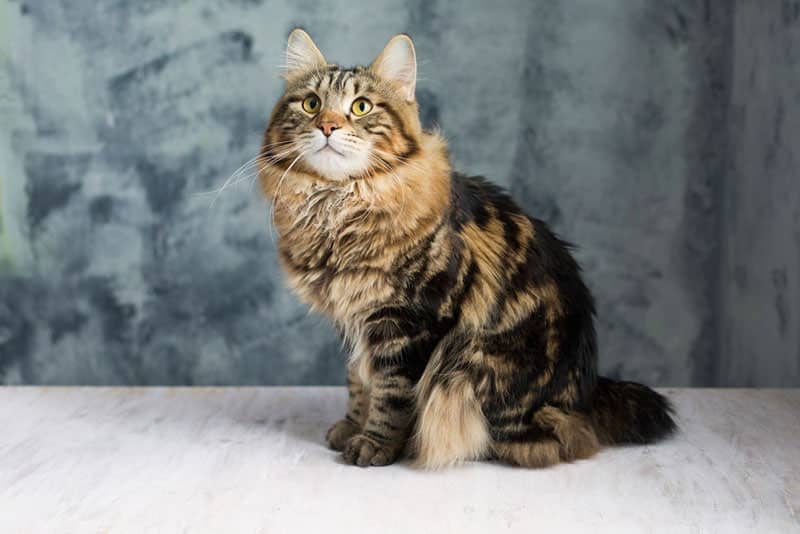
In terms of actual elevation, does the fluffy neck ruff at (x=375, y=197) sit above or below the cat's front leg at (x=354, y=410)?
above

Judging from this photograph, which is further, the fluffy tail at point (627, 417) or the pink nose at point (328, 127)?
the fluffy tail at point (627, 417)

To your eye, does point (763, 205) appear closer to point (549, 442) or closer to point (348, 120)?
point (549, 442)

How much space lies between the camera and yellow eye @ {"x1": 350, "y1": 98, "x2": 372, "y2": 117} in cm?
200

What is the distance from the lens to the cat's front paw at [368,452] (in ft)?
6.61

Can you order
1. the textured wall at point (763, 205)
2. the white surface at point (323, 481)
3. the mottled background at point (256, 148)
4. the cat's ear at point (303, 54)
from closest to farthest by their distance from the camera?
the white surface at point (323, 481) < the cat's ear at point (303, 54) < the textured wall at point (763, 205) < the mottled background at point (256, 148)

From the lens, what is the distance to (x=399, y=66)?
205 cm

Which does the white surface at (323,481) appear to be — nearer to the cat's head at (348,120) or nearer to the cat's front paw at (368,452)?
the cat's front paw at (368,452)

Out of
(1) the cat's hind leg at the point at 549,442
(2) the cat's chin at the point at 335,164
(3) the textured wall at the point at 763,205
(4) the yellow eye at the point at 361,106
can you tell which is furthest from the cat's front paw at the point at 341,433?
(3) the textured wall at the point at 763,205

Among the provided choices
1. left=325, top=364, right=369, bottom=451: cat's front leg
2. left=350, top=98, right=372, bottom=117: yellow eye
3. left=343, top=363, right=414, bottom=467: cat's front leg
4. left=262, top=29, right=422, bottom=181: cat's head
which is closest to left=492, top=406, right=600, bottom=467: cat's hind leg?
left=343, top=363, right=414, bottom=467: cat's front leg

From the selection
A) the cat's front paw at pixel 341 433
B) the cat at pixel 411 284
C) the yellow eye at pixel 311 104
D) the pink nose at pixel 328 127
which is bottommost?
the cat's front paw at pixel 341 433

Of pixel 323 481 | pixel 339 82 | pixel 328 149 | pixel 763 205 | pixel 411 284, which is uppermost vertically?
pixel 339 82

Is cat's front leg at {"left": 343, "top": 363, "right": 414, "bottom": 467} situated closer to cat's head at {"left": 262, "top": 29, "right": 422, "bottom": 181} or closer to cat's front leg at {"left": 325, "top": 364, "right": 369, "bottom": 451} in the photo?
cat's front leg at {"left": 325, "top": 364, "right": 369, "bottom": 451}

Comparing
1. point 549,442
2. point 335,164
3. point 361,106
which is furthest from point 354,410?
point 361,106

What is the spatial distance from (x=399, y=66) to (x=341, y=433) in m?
0.82
